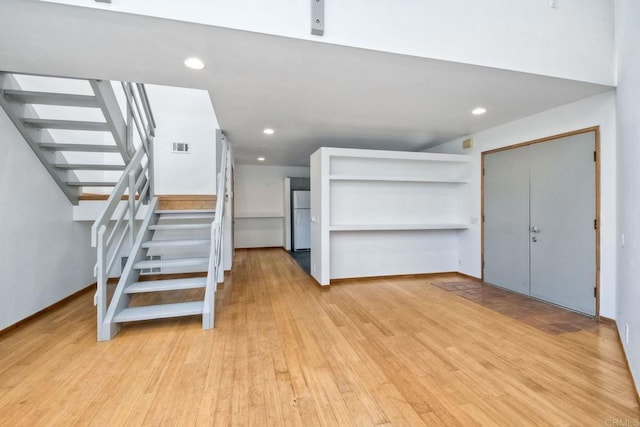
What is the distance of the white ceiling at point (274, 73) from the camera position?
6.59 ft

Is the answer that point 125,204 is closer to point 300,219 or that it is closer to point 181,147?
point 181,147

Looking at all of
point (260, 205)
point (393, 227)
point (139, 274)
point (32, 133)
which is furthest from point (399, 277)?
point (32, 133)

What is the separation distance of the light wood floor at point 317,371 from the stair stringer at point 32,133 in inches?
66.8

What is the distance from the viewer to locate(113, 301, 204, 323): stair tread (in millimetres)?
2973

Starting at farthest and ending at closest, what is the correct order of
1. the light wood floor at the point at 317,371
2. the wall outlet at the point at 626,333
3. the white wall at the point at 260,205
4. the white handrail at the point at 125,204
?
the white wall at the point at 260,205 → the white handrail at the point at 125,204 → the wall outlet at the point at 626,333 → the light wood floor at the point at 317,371

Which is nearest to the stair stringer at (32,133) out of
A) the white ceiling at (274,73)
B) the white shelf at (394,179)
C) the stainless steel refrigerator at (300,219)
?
the white ceiling at (274,73)

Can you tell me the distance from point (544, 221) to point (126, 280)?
5295mm

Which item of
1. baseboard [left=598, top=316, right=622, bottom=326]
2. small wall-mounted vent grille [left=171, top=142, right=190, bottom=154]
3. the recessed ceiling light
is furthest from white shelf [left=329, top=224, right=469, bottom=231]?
small wall-mounted vent grille [left=171, top=142, right=190, bottom=154]

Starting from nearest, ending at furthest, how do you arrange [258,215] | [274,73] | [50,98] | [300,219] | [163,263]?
[274,73]
[50,98]
[163,263]
[300,219]
[258,215]

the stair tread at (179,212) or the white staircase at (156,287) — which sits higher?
the stair tread at (179,212)

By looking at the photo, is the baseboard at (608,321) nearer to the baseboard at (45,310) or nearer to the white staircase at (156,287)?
the white staircase at (156,287)

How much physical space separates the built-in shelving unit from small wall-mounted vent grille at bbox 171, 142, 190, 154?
252 cm

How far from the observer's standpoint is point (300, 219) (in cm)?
853

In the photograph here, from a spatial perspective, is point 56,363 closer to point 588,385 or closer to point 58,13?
point 58,13
